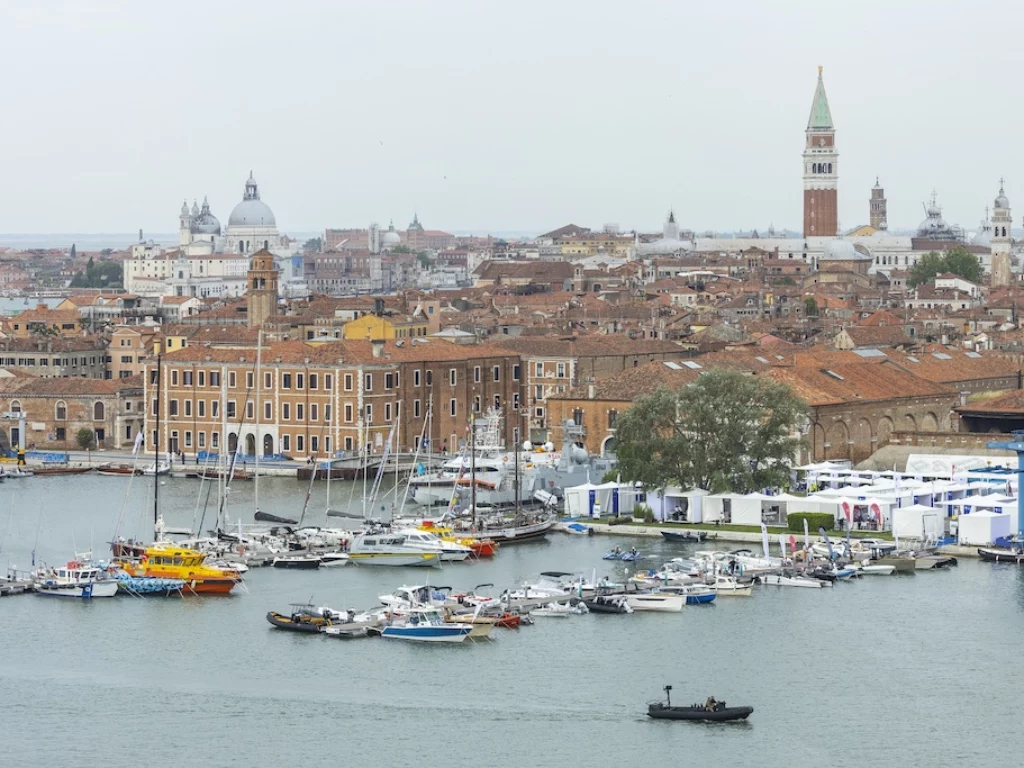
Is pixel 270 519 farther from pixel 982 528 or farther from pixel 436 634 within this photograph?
pixel 982 528

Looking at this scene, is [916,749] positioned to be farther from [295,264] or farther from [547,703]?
[295,264]

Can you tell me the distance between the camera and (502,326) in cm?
6419

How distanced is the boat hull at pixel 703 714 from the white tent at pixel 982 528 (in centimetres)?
1055

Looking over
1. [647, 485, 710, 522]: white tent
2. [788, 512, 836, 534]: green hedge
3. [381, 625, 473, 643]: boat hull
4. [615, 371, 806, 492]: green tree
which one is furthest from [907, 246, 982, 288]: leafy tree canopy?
[381, 625, 473, 643]: boat hull

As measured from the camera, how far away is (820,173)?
11369cm

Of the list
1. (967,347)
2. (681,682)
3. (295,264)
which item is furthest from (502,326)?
(295,264)

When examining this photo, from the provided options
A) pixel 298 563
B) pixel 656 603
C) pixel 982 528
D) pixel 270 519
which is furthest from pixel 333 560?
pixel 982 528

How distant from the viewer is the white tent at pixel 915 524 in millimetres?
34500

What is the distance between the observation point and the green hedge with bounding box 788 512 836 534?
35125 mm

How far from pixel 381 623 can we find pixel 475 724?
179 inches

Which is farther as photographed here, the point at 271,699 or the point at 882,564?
the point at 882,564

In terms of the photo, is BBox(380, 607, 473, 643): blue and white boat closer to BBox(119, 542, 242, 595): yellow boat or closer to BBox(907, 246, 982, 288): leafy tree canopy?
BBox(119, 542, 242, 595): yellow boat

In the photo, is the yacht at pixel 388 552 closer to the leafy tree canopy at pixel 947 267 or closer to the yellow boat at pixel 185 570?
the yellow boat at pixel 185 570

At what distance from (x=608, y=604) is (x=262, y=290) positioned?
33.4 meters
